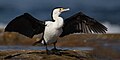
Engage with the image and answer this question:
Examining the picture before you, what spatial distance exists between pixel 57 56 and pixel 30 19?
1.95 m

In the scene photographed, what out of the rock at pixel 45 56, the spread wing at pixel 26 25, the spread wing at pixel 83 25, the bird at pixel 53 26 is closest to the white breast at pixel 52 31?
the bird at pixel 53 26

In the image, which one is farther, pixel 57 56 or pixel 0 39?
pixel 0 39

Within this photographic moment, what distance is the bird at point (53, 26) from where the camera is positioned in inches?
661

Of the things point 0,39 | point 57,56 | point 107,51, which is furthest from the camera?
point 0,39

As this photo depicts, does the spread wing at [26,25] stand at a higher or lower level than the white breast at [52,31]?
higher

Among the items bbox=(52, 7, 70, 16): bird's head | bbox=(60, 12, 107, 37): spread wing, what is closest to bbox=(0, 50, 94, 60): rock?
bbox=(52, 7, 70, 16): bird's head

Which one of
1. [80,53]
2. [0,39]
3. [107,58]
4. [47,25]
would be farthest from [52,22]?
[0,39]

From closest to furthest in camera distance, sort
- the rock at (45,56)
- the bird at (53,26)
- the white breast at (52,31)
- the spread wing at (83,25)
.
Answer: the rock at (45,56), the white breast at (52,31), the bird at (53,26), the spread wing at (83,25)

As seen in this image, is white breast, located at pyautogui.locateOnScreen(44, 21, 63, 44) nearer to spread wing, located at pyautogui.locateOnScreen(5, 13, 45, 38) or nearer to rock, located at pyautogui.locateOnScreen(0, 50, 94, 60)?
spread wing, located at pyautogui.locateOnScreen(5, 13, 45, 38)

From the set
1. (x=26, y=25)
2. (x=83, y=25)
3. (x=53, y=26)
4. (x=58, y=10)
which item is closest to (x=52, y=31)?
(x=53, y=26)

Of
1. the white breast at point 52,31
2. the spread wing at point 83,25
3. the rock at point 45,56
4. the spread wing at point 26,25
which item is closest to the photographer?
the rock at point 45,56

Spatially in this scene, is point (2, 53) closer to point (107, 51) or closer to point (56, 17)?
point (56, 17)

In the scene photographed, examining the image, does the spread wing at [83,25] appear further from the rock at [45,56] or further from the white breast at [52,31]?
the rock at [45,56]

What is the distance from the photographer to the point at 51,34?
16750 mm
